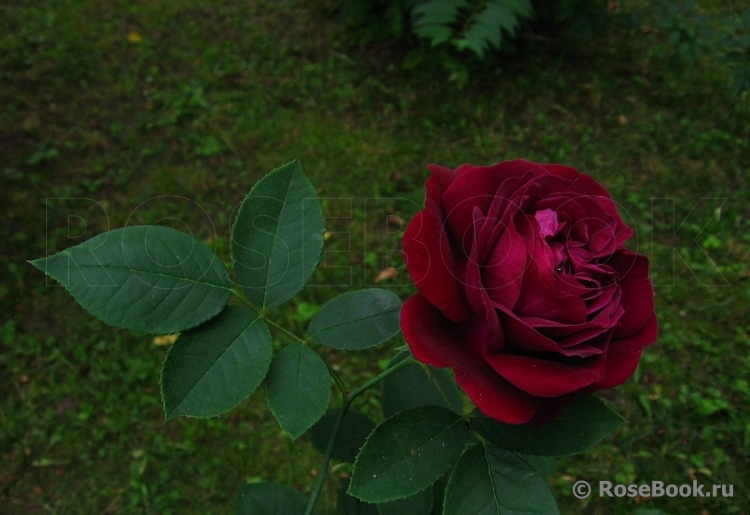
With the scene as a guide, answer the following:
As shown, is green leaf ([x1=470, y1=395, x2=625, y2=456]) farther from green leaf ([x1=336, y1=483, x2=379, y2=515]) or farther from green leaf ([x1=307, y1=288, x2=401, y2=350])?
green leaf ([x1=336, y1=483, x2=379, y2=515])

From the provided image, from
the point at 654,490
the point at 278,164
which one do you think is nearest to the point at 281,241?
the point at 654,490

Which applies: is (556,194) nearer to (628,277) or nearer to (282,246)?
(628,277)

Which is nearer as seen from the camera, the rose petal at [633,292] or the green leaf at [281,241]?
the rose petal at [633,292]

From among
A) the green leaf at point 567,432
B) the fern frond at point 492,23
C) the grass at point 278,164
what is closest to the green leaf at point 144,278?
the green leaf at point 567,432

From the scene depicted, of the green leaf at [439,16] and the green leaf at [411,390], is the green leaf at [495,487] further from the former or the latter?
the green leaf at [439,16]

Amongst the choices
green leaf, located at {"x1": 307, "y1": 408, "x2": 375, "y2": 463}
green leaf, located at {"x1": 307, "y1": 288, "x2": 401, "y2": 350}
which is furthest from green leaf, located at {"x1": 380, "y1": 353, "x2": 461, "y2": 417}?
green leaf, located at {"x1": 307, "y1": 288, "x2": 401, "y2": 350}

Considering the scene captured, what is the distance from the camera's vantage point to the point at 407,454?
73 centimetres

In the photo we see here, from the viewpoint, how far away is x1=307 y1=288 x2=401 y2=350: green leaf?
32.9 inches

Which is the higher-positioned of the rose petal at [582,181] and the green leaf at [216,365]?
the rose petal at [582,181]

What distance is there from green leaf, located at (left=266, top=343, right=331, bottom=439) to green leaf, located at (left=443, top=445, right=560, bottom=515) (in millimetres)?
172

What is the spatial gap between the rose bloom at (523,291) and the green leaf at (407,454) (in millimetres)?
149

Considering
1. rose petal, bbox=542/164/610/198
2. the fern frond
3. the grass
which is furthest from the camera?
the fern frond

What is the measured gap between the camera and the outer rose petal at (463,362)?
598 mm

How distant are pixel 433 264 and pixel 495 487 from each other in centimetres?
29
